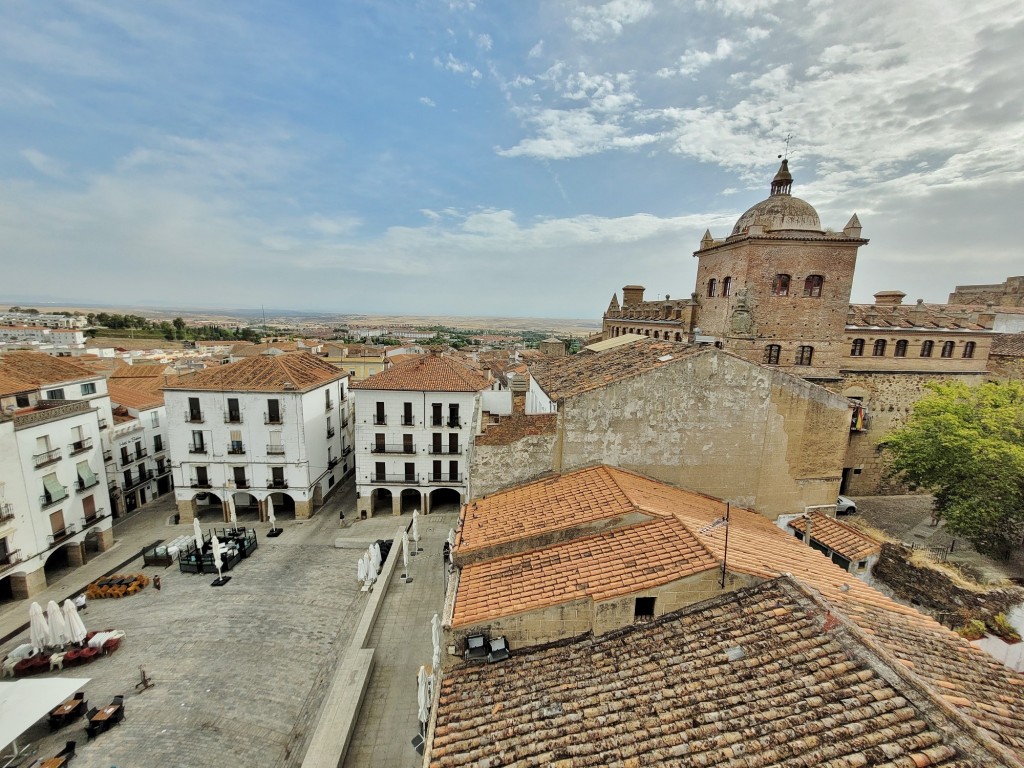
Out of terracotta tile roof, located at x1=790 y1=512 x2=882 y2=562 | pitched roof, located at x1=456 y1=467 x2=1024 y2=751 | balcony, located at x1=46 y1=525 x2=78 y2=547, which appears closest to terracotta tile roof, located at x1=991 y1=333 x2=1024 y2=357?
terracotta tile roof, located at x1=790 y1=512 x2=882 y2=562

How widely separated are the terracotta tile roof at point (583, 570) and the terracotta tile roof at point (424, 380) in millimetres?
19084

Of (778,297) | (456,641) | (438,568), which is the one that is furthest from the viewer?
(778,297)

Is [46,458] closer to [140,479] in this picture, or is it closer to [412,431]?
[140,479]

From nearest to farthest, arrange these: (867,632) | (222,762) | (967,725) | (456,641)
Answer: (967,725) → (867,632) → (456,641) → (222,762)

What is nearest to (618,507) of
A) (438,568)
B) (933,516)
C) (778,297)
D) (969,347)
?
(438,568)

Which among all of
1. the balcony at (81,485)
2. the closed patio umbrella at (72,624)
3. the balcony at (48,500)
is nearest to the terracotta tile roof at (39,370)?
the balcony at (81,485)

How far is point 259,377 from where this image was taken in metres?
28.7

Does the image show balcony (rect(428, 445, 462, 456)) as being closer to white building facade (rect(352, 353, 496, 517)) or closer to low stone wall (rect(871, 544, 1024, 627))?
white building facade (rect(352, 353, 496, 517))

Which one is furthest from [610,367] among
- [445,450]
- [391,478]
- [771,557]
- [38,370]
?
[38,370]

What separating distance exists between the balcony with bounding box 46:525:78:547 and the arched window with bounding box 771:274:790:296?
42.4 meters

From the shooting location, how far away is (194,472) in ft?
94.3

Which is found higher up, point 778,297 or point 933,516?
point 778,297

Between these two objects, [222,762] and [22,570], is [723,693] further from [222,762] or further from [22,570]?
[22,570]

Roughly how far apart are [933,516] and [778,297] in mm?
13992
